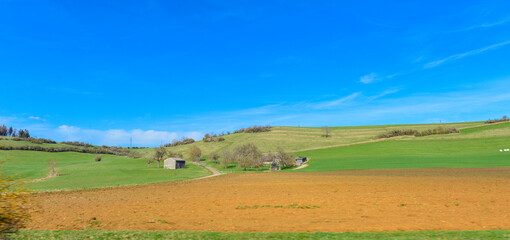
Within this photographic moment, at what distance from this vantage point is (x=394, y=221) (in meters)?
17.5

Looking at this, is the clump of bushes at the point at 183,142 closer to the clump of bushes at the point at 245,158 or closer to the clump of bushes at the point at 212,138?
the clump of bushes at the point at 212,138

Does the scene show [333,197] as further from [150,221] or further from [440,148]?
[440,148]

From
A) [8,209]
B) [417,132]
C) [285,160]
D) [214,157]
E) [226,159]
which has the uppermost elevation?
[417,132]

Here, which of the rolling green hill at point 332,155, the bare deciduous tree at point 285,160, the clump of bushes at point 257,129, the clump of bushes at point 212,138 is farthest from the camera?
the clump of bushes at point 257,129

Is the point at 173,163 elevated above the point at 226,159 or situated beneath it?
situated beneath

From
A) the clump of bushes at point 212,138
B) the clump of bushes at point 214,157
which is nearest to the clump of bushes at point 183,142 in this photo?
the clump of bushes at point 212,138

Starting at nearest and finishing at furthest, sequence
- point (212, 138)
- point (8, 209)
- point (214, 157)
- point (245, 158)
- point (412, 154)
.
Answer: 1. point (8, 209)
2. point (245, 158)
3. point (412, 154)
4. point (214, 157)
5. point (212, 138)

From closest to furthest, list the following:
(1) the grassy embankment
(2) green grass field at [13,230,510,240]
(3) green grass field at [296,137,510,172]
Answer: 1. (2) green grass field at [13,230,510,240]
2. (3) green grass field at [296,137,510,172]
3. (1) the grassy embankment

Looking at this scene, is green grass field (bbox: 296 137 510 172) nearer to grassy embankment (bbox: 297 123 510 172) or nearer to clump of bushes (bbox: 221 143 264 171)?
grassy embankment (bbox: 297 123 510 172)

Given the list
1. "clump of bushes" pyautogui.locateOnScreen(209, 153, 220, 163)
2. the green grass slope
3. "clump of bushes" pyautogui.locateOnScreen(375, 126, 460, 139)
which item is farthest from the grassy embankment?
"clump of bushes" pyautogui.locateOnScreen(209, 153, 220, 163)

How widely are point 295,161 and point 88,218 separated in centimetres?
7055

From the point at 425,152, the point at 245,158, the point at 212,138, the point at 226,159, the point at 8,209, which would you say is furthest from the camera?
the point at 212,138

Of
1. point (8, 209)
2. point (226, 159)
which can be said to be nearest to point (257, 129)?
point (226, 159)

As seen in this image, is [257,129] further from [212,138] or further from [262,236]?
[262,236]
